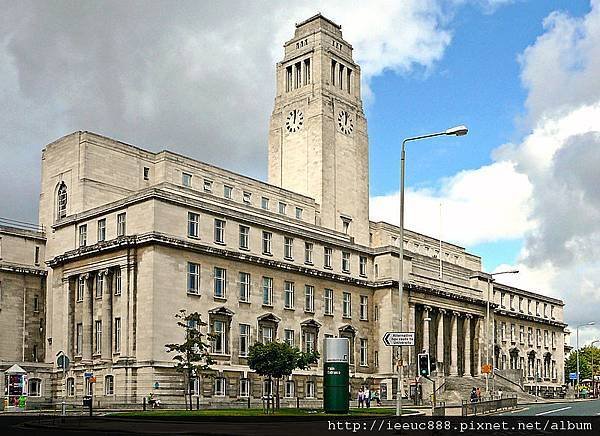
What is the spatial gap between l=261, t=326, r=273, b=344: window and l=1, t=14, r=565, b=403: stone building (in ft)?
0.53

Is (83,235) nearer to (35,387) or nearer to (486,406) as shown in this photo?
(35,387)

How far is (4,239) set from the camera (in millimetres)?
79438

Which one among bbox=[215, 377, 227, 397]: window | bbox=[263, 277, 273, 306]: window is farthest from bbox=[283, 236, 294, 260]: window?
bbox=[215, 377, 227, 397]: window

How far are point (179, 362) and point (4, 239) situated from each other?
22.6 m

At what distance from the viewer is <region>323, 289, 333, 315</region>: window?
87.8 metres

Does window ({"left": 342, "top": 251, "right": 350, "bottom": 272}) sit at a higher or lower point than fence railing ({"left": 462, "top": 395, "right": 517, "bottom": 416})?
higher

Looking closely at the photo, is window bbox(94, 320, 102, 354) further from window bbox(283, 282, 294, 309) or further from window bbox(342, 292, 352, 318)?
window bbox(342, 292, 352, 318)

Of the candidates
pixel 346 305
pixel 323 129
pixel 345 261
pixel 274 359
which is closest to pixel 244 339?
pixel 274 359

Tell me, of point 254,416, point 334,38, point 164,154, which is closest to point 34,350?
point 164,154

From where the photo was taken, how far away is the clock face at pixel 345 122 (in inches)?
3986

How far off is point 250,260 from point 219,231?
4.22m

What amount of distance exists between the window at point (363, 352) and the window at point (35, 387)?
33745 millimetres

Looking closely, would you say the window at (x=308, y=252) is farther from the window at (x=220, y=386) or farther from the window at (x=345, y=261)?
the window at (x=220, y=386)

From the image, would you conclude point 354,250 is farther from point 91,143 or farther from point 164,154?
point 91,143
